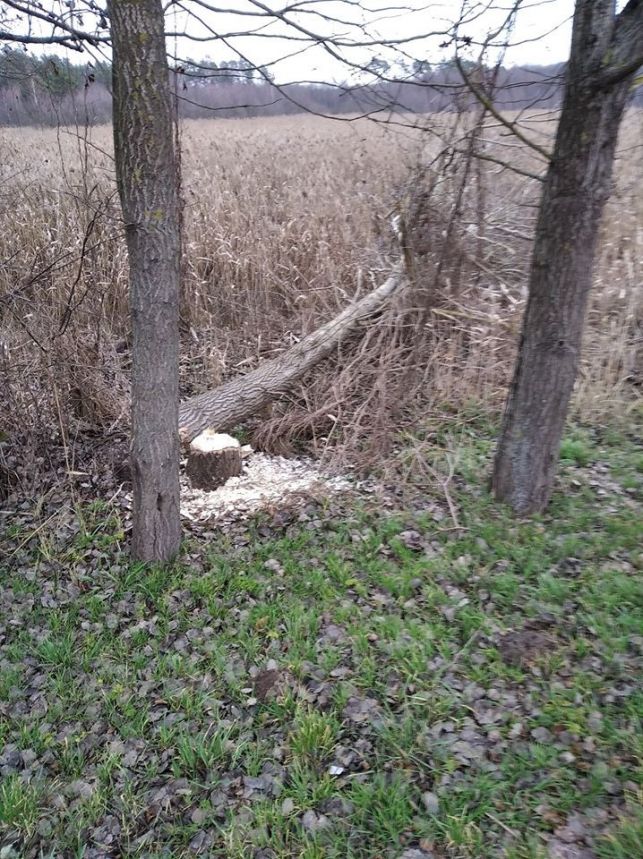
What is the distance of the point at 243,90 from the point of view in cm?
553

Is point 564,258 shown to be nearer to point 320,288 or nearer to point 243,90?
point 243,90

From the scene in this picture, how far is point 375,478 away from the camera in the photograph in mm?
5113

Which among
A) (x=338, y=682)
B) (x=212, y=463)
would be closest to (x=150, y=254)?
(x=212, y=463)

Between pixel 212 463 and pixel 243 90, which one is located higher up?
pixel 243 90

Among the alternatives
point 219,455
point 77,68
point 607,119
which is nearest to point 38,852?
point 219,455

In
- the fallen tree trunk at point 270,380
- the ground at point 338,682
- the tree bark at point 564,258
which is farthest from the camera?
the fallen tree trunk at point 270,380

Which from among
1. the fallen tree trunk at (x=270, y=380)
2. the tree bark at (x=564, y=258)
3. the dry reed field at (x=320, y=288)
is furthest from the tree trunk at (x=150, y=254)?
the tree bark at (x=564, y=258)

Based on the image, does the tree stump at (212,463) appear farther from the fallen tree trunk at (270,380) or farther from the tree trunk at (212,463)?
the fallen tree trunk at (270,380)

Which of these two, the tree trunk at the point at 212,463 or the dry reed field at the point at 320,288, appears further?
the dry reed field at the point at 320,288

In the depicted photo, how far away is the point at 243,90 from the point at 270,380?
2602 millimetres

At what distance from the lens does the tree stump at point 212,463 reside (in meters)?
5.26

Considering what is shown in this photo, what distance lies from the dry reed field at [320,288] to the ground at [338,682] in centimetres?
129

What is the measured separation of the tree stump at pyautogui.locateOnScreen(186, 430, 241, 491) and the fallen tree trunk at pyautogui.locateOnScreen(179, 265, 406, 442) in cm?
34

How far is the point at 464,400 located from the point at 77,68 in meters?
4.15
